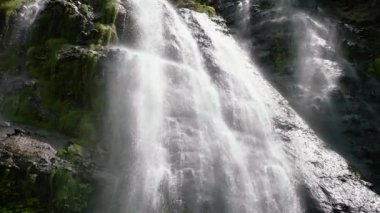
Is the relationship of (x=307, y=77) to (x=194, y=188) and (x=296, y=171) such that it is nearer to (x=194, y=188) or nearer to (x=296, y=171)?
(x=296, y=171)

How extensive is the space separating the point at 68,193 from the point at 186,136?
9.84ft

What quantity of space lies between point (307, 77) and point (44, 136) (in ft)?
26.8

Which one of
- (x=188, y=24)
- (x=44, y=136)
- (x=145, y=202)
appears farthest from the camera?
(x=188, y=24)

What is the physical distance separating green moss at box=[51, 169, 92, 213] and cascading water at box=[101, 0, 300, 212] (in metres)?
0.50

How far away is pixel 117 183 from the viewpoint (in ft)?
33.0

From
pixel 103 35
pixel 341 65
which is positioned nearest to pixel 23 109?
pixel 103 35

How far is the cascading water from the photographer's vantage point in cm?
1004

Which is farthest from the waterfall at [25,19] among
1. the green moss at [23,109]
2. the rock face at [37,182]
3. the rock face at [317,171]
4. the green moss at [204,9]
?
the green moss at [204,9]

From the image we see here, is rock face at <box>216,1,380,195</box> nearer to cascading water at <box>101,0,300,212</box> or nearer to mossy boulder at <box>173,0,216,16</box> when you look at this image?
mossy boulder at <box>173,0,216,16</box>

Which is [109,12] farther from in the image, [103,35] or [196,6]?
[196,6]

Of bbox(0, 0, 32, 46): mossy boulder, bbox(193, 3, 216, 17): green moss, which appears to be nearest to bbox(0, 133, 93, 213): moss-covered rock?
bbox(0, 0, 32, 46): mossy boulder

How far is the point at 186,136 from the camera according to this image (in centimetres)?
1118

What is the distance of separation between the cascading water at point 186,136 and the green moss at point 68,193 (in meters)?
0.50

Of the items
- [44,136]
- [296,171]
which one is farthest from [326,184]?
[44,136]
